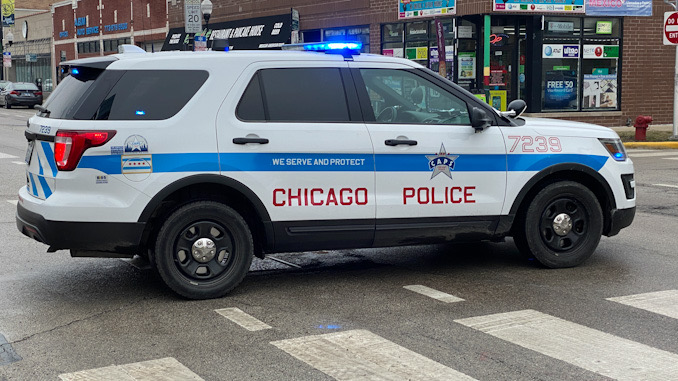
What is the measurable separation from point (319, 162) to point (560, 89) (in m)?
19.9

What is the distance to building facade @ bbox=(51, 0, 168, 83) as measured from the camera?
45.8m

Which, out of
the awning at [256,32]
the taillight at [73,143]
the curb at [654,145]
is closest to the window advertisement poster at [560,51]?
the curb at [654,145]

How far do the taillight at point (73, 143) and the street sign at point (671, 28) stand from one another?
17893mm

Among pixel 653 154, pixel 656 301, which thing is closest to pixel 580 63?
pixel 653 154

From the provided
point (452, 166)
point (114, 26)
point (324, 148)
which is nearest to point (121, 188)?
point (324, 148)

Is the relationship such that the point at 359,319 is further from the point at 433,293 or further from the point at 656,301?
the point at 656,301

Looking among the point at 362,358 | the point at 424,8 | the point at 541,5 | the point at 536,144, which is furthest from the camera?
the point at 424,8

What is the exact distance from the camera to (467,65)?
25000 mm

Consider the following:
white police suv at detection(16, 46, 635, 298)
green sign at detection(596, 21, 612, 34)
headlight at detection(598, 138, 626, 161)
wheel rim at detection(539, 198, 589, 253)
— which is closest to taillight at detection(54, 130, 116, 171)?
white police suv at detection(16, 46, 635, 298)

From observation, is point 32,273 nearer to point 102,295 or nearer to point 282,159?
point 102,295

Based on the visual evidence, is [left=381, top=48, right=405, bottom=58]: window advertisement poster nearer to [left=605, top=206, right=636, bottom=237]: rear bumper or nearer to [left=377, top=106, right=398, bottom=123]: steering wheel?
[left=605, top=206, right=636, bottom=237]: rear bumper

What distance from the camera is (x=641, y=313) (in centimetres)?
611

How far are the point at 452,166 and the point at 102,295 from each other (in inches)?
115

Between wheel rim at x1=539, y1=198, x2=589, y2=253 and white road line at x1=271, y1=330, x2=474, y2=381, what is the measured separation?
2.52 m
